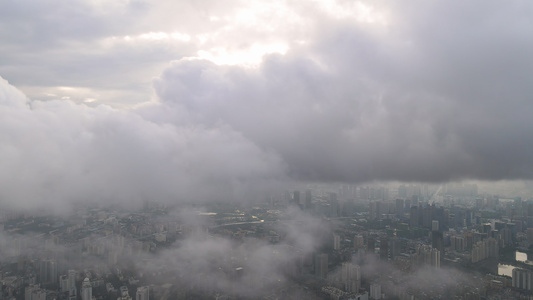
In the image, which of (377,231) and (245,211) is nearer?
(245,211)

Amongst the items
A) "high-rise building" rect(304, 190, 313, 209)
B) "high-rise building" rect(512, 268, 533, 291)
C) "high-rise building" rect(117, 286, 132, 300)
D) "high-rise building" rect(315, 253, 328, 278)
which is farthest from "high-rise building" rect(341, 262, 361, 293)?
"high-rise building" rect(117, 286, 132, 300)

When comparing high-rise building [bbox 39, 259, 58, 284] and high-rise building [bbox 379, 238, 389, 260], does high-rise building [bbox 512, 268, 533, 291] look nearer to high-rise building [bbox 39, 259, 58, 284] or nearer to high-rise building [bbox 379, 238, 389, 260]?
high-rise building [bbox 379, 238, 389, 260]

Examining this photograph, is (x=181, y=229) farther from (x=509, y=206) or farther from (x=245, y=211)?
(x=509, y=206)

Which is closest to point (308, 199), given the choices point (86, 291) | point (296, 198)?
point (296, 198)

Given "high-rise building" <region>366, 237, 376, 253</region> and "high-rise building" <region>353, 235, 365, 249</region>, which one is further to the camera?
"high-rise building" <region>353, 235, 365, 249</region>

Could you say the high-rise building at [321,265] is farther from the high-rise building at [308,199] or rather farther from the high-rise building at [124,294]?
the high-rise building at [124,294]

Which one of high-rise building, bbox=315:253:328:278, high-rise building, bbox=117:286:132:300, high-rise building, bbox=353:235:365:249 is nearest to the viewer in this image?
high-rise building, bbox=117:286:132:300

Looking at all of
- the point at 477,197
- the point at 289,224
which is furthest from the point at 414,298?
the point at 477,197

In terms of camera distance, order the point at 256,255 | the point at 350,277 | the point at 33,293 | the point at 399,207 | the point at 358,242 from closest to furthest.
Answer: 1. the point at 33,293
2. the point at 350,277
3. the point at 256,255
4. the point at 358,242
5. the point at 399,207

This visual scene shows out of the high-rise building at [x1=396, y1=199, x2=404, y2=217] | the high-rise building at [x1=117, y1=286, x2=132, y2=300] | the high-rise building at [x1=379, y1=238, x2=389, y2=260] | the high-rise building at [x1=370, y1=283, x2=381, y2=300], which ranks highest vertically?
the high-rise building at [x1=396, y1=199, x2=404, y2=217]

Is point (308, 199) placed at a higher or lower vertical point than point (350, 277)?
higher

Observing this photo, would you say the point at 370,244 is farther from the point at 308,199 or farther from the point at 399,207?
the point at 399,207
